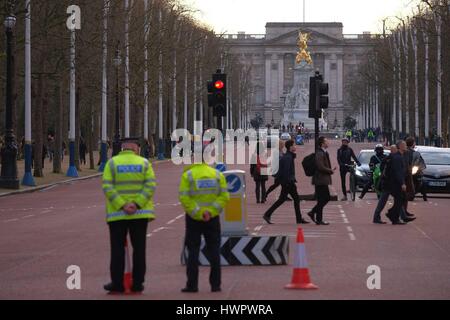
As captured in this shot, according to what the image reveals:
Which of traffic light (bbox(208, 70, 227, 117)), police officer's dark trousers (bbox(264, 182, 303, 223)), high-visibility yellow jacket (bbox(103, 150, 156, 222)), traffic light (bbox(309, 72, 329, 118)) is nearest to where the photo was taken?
high-visibility yellow jacket (bbox(103, 150, 156, 222))

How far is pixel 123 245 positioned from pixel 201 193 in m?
1.15

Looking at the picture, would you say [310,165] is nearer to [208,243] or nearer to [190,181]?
[208,243]

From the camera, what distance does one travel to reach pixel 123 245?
16.4 metres

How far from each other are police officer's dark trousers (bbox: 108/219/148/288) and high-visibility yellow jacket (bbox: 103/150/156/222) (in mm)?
107

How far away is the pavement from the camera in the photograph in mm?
16859

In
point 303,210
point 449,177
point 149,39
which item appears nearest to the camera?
point 303,210

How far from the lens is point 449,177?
44.4 m

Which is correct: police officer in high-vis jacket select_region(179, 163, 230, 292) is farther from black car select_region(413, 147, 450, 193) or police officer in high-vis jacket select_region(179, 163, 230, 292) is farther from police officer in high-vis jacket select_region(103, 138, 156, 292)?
black car select_region(413, 147, 450, 193)

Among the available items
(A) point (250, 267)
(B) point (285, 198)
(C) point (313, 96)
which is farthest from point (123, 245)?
(C) point (313, 96)

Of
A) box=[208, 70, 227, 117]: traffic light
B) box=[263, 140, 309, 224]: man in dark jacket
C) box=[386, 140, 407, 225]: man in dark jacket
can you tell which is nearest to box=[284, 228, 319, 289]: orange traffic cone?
box=[386, 140, 407, 225]: man in dark jacket

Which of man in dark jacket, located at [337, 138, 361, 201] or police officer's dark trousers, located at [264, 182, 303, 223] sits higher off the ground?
man in dark jacket, located at [337, 138, 361, 201]
